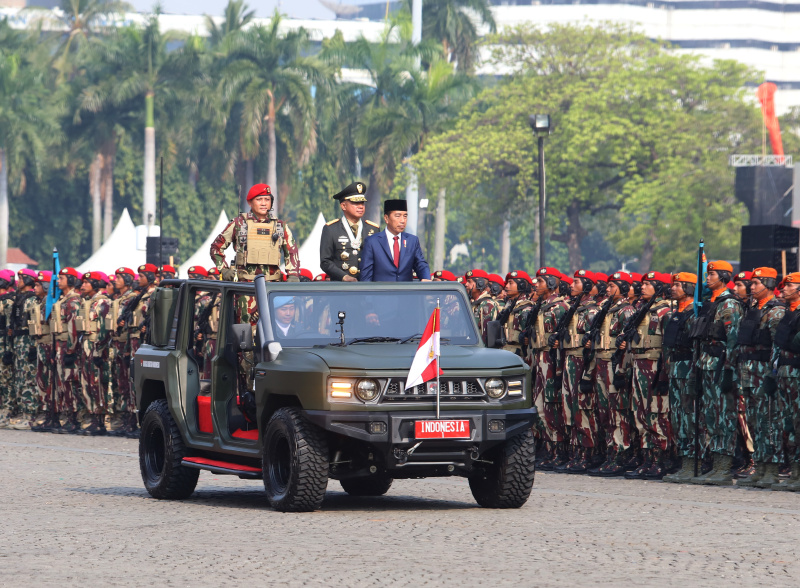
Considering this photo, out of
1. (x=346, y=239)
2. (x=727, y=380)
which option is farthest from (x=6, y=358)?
(x=727, y=380)

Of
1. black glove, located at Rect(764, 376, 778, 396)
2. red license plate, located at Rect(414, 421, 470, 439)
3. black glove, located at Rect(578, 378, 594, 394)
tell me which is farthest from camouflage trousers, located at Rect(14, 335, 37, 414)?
red license plate, located at Rect(414, 421, 470, 439)

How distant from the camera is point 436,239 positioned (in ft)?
252

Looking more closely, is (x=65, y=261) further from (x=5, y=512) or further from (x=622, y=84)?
(x=5, y=512)

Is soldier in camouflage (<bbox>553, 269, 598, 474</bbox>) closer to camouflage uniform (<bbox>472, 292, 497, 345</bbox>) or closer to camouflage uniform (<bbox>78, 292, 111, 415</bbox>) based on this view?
camouflage uniform (<bbox>472, 292, 497, 345</bbox>)

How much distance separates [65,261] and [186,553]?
82.0 m

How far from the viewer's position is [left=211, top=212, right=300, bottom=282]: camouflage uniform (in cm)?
1408

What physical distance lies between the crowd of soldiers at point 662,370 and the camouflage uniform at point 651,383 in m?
0.01

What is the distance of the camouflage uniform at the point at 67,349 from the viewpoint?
2327 centimetres

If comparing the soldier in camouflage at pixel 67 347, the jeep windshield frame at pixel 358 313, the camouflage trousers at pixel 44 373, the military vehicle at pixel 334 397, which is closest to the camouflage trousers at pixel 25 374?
the camouflage trousers at pixel 44 373

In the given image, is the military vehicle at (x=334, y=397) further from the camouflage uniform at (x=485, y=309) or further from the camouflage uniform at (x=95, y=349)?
the camouflage uniform at (x=95, y=349)

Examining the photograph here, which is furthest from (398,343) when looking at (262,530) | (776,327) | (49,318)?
(49,318)

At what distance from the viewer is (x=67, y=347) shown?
23.4 meters

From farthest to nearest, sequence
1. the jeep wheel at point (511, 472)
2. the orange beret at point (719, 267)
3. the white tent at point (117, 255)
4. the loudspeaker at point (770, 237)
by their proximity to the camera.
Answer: the white tent at point (117, 255) → the loudspeaker at point (770, 237) → the orange beret at point (719, 267) → the jeep wheel at point (511, 472)

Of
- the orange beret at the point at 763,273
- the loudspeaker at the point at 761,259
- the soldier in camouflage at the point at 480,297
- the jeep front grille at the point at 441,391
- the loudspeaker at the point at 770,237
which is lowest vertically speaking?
the jeep front grille at the point at 441,391
